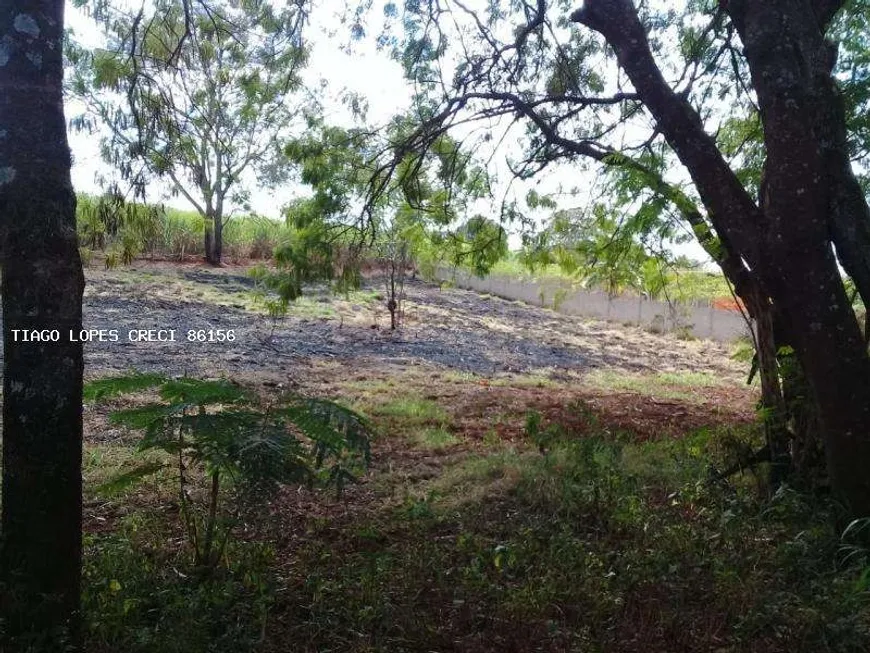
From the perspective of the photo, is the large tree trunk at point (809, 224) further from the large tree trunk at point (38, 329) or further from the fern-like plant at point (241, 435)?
the large tree trunk at point (38, 329)

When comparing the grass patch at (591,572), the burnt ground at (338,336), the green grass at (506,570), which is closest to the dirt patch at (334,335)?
the burnt ground at (338,336)

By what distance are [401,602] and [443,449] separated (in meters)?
2.69

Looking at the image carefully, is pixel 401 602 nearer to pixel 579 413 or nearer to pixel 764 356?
pixel 764 356

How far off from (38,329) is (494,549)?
2343mm

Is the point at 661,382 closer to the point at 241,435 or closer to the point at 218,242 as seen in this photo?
the point at 241,435

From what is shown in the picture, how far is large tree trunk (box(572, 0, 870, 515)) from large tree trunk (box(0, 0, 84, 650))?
3293 millimetres

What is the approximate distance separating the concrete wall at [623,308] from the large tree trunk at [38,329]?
1314 centimetres

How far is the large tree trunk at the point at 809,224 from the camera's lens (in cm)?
346

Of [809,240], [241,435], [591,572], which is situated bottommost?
[591,572]

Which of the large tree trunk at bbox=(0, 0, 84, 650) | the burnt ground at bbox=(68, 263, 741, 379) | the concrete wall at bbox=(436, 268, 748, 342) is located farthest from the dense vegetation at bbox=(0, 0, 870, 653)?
the concrete wall at bbox=(436, 268, 748, 342)

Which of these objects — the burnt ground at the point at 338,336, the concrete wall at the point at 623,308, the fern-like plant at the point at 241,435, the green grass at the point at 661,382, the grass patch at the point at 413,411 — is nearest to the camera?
the fern-like plant at the point at 241,435

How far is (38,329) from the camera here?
7.76 ft

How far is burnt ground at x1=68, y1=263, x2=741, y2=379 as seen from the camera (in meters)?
9.04

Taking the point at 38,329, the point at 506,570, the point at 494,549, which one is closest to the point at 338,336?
the point at 494,549
